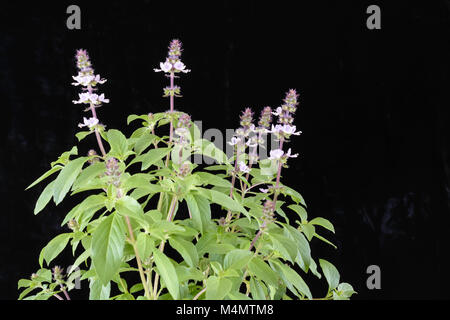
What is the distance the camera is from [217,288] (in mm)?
1466

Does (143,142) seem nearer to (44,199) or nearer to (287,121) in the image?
(44,199)

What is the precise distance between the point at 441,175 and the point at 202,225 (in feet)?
6.95

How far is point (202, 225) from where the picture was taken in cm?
160

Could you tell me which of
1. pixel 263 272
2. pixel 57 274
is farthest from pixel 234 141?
pixel 57 274

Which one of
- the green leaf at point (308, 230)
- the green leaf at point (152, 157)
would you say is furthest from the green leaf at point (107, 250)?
the green leaf at point (308, 230)

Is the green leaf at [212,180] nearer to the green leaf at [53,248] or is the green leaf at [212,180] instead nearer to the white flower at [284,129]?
the white flower at [284,129]

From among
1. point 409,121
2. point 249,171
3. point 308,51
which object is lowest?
point 249,171

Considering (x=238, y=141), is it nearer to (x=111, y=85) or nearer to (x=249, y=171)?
(x=249, y=171)

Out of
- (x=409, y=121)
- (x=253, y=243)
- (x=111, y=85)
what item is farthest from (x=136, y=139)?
(x=409, y=121)

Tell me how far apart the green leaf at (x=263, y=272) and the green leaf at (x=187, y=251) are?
0.18 m

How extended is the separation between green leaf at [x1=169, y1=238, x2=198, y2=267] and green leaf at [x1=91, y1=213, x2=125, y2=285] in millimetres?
252

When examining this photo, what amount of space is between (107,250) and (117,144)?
44 cm

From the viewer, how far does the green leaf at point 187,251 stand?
5.09 feet

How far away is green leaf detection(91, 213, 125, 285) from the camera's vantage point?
1338 millimetres
